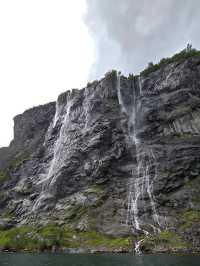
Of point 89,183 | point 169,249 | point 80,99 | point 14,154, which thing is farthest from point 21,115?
point 169,249

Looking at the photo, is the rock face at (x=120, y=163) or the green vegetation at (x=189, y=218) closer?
the green vegetation at (x=189, y=218)

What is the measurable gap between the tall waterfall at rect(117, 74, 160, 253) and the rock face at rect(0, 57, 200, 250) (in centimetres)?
27

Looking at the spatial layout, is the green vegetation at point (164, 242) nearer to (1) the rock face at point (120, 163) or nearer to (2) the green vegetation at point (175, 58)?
(1) the rock face at point (120, 163)

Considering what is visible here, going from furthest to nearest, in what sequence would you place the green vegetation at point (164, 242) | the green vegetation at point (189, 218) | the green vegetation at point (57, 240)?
the green vegetation at point (57, 240), the green vegetation at point (189, 218), the green vegetation at point (164, 242)

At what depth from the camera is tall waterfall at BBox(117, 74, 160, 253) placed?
88.1 metres

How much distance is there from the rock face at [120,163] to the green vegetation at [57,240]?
3045 millimetres

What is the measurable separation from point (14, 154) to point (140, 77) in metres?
74.0

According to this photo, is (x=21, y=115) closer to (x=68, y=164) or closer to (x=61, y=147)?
(x=61, y=147)

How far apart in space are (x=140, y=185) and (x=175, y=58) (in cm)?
5629

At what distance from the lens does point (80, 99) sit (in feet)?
463

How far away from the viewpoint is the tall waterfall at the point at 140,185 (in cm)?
8814

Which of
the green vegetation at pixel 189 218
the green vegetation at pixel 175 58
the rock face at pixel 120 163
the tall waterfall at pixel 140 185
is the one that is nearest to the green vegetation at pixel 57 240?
the rock face at pixel 120 163

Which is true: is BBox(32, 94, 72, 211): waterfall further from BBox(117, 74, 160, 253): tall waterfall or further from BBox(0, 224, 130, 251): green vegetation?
BBox(117, 74, 160, 253): tall waterfall

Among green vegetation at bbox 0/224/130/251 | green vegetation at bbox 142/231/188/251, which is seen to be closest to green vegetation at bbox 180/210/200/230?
green vegetation at bbox 142/231/188/251
